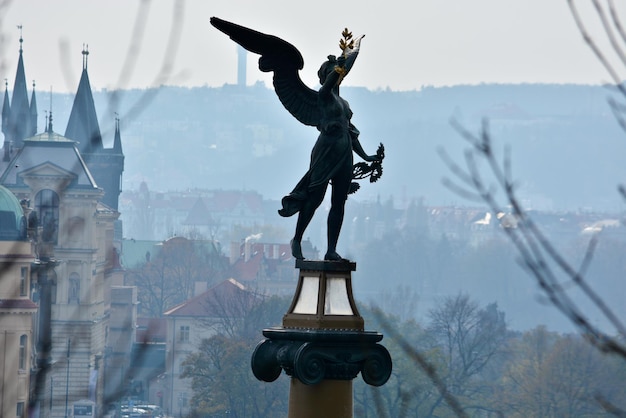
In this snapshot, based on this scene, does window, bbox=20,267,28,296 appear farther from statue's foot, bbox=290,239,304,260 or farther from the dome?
statue's foot, bbox=290,239,304,260

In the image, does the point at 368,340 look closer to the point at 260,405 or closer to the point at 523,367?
the point at 260,405

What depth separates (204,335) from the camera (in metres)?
116

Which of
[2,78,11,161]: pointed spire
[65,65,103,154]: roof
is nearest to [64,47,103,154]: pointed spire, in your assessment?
[65,65,103,154]: roof

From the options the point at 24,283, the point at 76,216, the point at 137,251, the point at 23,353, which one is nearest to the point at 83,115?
the point at 76,216

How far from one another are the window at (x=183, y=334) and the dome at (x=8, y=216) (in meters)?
60.9

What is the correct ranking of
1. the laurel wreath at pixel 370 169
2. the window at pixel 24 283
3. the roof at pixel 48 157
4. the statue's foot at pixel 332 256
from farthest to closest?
the roof at pixel 48 157 → the window at pixel 24 283 → the laurel wreath at pixel 370 169 → the statue's foot at pixel 332 256

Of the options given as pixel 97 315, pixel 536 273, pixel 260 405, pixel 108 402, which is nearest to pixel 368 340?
pixel 108 402

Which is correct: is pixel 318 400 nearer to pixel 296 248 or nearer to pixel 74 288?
pixel 296 248

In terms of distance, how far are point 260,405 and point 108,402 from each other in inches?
2745

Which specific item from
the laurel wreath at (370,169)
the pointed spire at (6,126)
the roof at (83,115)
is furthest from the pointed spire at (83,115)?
the laurel wreath at (370,169)

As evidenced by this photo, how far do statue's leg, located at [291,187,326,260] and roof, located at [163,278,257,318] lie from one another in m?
94.1

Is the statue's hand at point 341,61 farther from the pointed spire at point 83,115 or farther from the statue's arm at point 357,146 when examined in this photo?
the pointed spire at point 83,115

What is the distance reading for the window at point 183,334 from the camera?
117 meters

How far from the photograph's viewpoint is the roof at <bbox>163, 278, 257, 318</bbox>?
110 meters
